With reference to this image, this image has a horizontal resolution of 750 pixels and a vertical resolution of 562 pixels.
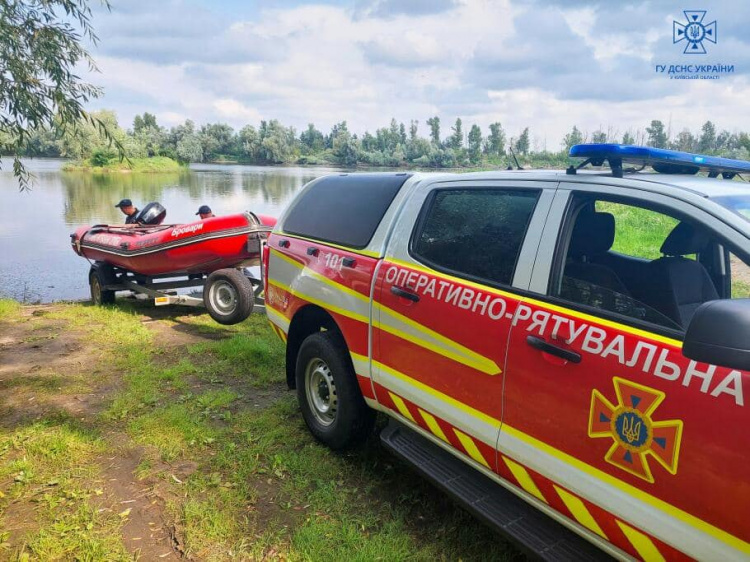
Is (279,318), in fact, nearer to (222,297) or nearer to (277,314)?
(277,314)

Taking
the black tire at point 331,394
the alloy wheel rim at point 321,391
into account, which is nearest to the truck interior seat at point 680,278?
the black tire at point 331,394

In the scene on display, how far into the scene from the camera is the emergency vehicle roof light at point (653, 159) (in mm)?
2137

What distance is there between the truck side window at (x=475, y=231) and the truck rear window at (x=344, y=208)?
0.45m

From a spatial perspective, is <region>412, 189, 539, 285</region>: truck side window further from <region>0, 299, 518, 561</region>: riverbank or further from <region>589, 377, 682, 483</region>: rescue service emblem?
<region>0, 299, 518, 561</region>: riverbank

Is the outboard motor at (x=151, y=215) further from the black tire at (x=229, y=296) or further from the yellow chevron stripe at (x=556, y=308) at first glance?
the yellow chevron stripe at (x=556, y=308)

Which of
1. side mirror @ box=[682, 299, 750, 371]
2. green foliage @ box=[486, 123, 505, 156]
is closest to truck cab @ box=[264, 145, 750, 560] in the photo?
side mirror @ box=[682, 299, 750, 371]

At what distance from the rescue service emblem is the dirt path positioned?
2149 mm

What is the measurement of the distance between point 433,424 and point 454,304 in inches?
25.8

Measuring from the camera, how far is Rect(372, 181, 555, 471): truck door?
7.59ft

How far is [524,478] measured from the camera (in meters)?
2.18

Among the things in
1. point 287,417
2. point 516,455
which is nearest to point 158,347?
point 287,417

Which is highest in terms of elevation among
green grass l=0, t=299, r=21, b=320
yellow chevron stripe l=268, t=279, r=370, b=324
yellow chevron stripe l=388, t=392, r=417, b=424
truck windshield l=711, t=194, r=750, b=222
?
Result: truck windshield l=711, t=194, r=750, b=222

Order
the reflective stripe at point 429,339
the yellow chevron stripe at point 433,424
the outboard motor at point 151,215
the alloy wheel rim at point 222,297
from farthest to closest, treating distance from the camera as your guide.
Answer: the outboard motor at point 151,215, the alloy wheel rim at point 222,297, the yellow chevron stripe at point 433,424, the reflective stripe at point 429,339

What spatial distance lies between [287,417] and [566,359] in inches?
107
